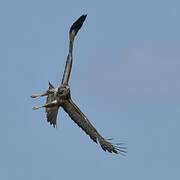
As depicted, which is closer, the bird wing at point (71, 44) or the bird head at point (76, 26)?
the bird wing at point (71, 44)

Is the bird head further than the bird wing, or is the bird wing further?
the bird head

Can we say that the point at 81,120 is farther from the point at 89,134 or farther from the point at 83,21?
the point at 83,21

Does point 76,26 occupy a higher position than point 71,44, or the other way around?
point 76,26

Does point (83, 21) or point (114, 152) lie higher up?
point (83, 21)

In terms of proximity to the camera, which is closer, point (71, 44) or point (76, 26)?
point (71, 44)

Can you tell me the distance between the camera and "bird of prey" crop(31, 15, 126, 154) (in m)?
33.3

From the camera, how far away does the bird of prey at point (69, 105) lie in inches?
1310

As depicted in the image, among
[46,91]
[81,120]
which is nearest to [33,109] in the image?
[46,91]

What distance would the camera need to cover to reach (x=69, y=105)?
34.1 m

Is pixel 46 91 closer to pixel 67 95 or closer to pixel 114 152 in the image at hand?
pixel 67 95

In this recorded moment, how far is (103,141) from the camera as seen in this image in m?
36.0

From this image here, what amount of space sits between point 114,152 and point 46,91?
3.95 m

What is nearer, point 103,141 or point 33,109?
point 33,109

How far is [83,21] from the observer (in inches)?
1372
